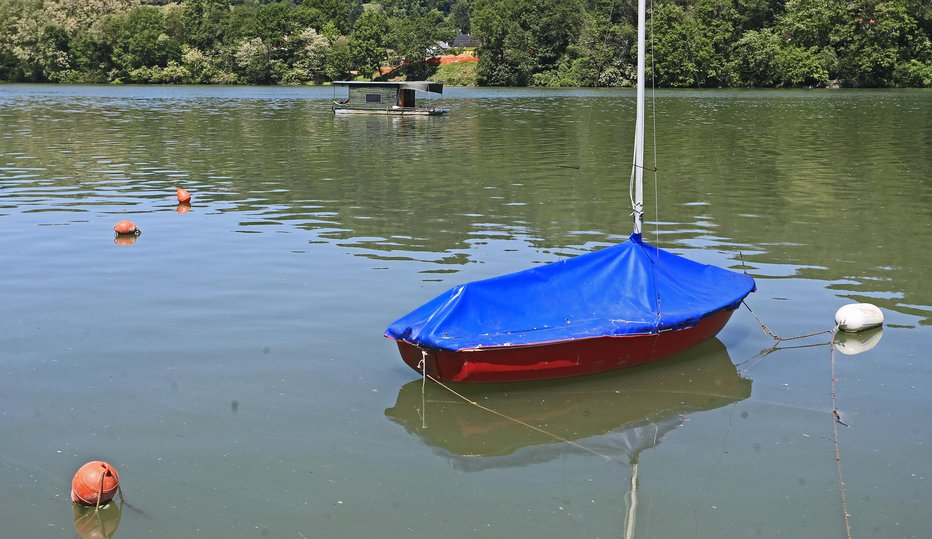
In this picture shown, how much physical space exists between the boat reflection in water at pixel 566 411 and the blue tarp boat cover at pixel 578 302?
3.01ft

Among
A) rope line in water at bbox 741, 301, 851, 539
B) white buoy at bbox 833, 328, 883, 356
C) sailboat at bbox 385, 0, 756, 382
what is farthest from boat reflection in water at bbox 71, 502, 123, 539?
white buoy at bbox 833, 328, 883, 356

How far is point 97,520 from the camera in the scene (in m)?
10.8

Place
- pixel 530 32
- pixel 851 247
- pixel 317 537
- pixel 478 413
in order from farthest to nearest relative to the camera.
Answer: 1. pixel 530 32
2. pixel 851 247
3. pixel 478 413
4. pixel 317 537

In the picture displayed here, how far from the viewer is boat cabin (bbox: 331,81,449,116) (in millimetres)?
71938

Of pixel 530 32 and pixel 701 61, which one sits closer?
pixel 701 61

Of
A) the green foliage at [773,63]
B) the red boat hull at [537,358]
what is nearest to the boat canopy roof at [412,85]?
the green foliage at [773,63]

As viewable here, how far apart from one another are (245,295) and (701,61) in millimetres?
108306

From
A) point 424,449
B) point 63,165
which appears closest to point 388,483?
point 424,449

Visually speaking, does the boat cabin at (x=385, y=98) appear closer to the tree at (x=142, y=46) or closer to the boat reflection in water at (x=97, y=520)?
the boat reflection in water at (x=97, y=520)

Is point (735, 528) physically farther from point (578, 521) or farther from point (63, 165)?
point (63, 165)

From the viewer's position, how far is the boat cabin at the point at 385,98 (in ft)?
236

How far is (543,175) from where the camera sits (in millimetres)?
37250

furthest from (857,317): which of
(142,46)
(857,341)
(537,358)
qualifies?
(142,46)

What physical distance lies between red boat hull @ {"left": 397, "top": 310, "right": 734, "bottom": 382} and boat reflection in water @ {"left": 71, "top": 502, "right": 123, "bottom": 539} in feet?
15.2
